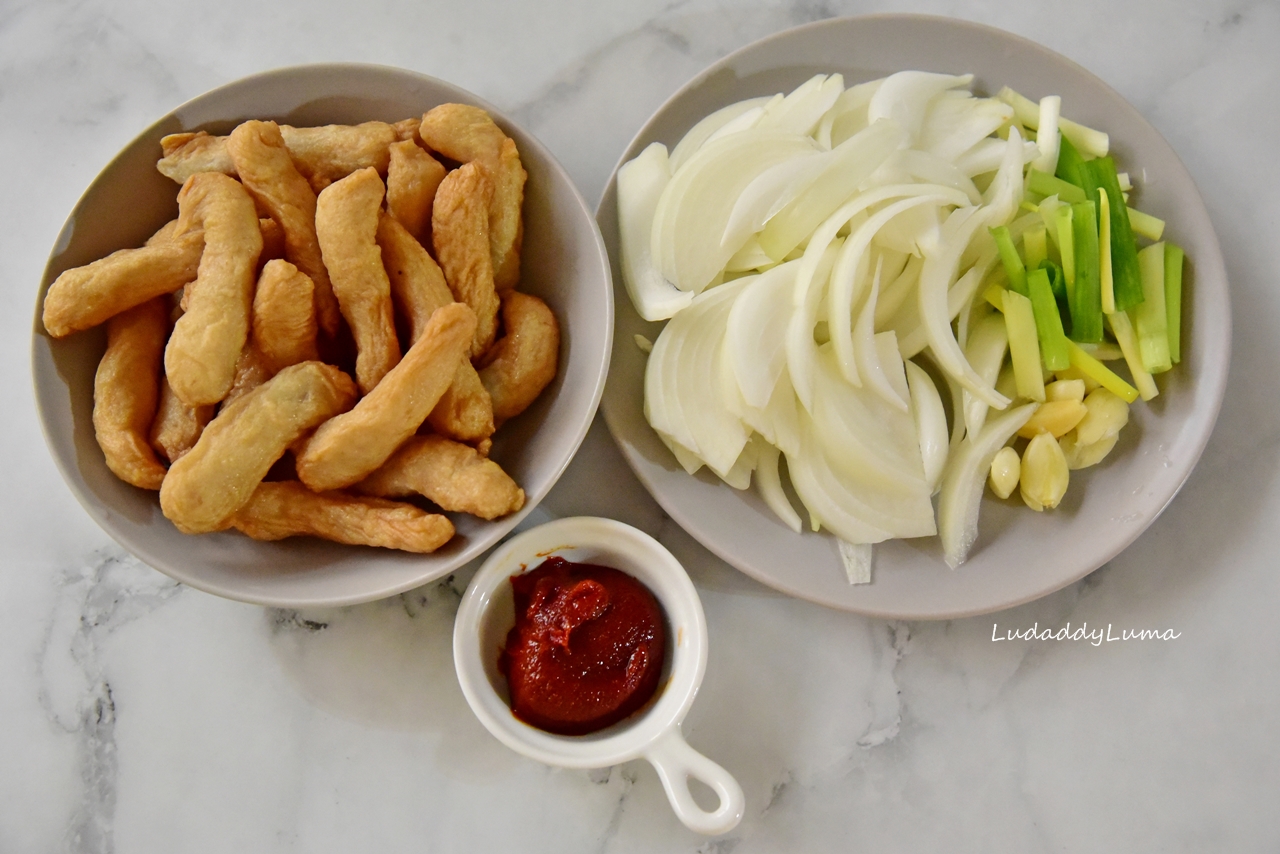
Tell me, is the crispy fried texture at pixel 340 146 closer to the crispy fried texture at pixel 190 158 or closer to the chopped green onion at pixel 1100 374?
the crispy fried texture at pixel 190 158

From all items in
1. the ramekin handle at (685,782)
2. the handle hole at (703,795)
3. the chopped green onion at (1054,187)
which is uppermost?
the chopped green onion at (1054,187)

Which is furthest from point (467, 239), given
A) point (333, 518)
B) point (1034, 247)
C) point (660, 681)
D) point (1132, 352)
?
point (1132, 352)

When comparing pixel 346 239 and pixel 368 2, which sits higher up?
pixel 368 2

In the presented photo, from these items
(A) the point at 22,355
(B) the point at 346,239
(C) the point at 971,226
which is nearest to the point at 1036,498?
(C) the point at 971,226

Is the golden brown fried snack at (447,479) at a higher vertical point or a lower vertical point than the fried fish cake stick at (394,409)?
lower

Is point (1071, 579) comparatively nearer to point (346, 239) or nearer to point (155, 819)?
point (346, 239)

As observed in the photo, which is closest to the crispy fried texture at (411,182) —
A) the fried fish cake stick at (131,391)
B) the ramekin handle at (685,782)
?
the fried fish cake stick at (131,391)
